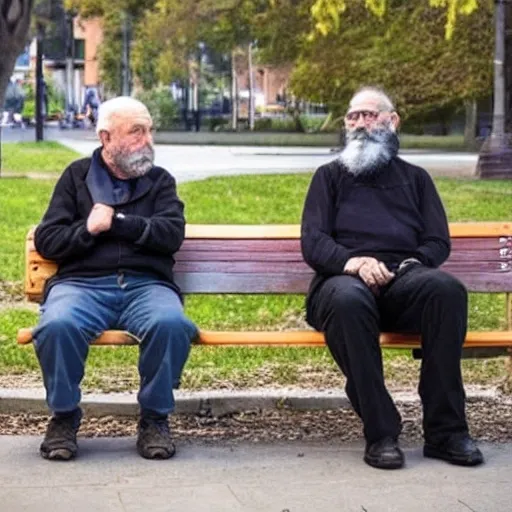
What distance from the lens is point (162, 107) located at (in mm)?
52031

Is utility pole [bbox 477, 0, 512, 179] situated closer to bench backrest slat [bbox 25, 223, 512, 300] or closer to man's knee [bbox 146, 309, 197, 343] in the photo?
bench backrest slat [bbox 25, 223, 512, 300]

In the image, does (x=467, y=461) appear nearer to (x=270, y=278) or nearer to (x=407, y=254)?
(x=407, y=254)

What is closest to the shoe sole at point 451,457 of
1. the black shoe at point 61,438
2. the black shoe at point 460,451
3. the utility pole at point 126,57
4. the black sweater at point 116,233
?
the black shoe at point 460,451

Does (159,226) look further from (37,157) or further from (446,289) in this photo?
(37,157)

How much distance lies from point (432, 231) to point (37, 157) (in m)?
25.3

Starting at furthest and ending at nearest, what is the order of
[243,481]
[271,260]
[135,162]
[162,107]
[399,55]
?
[162,107] < [399,55] < [271,260] < [135,162] < [243,481]

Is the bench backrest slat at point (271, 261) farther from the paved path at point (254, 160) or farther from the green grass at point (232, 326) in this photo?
the paved path at point (254, 160)

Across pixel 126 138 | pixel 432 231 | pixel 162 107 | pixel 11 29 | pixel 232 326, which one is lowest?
pixel 162 107

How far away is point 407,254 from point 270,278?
0.78 meters

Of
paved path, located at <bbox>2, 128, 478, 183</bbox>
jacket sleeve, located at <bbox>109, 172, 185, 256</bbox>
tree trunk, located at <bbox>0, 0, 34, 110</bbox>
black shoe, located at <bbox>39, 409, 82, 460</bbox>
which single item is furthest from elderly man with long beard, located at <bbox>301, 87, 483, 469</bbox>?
paved path, located at <bbox>2, 128, 478, 183</bbox>

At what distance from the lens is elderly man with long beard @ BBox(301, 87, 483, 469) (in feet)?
19.7

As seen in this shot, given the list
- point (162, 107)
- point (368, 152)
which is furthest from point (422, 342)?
point (162, 107)

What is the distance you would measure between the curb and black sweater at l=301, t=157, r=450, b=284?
2.86 ft

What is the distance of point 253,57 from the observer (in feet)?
180
